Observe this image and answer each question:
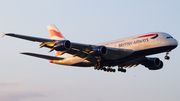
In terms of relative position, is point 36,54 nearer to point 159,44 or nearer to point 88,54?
point 88,54

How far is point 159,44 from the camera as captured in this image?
41.3 meters

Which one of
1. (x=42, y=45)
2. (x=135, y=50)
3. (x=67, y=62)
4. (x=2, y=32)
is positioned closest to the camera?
(x=2, y=32)

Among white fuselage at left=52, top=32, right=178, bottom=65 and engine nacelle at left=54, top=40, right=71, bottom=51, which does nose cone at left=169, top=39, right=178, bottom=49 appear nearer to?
white fuselage at left=52, top=32, right=178, bottom=65

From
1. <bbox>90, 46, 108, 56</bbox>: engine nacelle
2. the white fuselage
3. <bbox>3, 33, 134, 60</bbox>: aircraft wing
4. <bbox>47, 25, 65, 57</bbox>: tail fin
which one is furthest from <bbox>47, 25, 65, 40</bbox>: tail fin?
the white fuselage

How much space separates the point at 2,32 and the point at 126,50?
18.1m

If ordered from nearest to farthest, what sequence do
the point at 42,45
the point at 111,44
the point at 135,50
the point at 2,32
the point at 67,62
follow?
the point at 2,32
the point at 42,45
the point at 135,50
the point at 111,44
the point at 67,62

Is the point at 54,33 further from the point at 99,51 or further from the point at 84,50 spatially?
the point at 99,51

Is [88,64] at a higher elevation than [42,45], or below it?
below

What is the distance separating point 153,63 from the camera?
51.4 meters

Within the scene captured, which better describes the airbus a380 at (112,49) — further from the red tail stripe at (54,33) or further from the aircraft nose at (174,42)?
the red tail stripe at (54,33)

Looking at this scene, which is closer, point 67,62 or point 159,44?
point 159,44

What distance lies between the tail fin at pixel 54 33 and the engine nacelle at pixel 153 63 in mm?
16605

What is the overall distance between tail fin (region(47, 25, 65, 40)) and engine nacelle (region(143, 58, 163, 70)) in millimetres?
16605

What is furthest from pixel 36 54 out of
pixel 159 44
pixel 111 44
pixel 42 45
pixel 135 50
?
pixel 159 44
